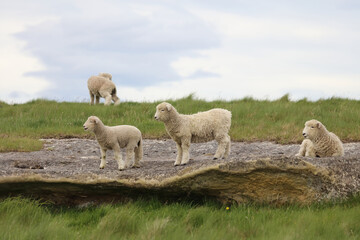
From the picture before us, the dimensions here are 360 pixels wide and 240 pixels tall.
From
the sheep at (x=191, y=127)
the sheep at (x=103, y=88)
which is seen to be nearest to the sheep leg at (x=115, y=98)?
the sheep at (x=103, y=88)

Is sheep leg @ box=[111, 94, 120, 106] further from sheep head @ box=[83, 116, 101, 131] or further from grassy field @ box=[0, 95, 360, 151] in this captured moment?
sheep head @ box=[83, 116, 101, 131]

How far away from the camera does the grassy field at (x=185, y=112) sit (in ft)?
48.8

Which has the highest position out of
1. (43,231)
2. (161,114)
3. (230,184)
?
(161,114)

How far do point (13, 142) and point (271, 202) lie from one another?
960 cm

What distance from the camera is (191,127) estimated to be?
31.3 ft

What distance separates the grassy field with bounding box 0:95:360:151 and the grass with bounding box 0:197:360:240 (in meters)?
7.24

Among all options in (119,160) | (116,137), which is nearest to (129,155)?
(119,160)

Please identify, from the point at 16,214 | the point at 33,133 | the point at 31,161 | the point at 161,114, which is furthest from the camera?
the point at 33,133

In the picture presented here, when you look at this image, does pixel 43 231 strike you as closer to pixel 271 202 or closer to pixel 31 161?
pixel 271 202

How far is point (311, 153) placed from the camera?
32.4 feet

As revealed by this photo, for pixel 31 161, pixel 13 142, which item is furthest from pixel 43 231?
pixel 13 142

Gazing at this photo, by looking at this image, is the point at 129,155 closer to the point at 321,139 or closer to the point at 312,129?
the point at 312,129

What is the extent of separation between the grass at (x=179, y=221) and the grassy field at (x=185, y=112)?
285 inches

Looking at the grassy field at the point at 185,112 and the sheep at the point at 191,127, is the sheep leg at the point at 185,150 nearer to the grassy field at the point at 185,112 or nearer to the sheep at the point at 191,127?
the sheep at the point at 191,127
